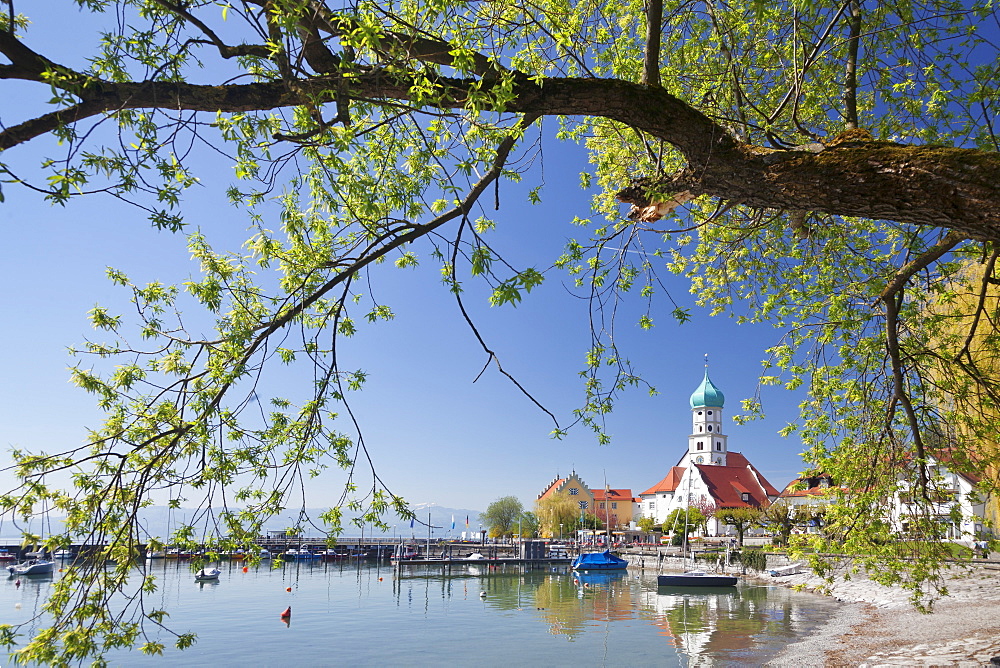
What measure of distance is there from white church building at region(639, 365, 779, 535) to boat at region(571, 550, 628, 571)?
2259cm

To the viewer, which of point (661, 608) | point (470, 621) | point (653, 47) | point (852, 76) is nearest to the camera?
point (653, 47)

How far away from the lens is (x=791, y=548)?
6.48 meters

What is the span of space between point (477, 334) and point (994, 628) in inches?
864

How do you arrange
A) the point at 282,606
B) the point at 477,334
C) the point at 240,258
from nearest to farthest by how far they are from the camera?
the point at 477,334, the point at 240,258, the point at 282,606

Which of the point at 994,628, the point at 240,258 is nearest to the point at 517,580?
the point at 994,628

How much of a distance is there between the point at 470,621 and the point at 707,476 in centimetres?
5745

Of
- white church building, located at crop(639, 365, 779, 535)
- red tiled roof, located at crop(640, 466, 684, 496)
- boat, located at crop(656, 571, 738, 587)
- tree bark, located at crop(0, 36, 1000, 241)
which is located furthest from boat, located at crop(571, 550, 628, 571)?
tree bark, located at crop(0, 36, 1000, 241)

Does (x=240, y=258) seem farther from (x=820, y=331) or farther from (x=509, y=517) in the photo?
(x=509, y=517)

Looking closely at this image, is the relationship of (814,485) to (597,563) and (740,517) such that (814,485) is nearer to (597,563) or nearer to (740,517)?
(597,563)

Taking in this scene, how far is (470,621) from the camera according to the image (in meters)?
31.1

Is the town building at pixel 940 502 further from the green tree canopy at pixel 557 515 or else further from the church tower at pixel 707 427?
the church tower at pixel 707 427

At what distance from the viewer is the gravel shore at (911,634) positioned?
54.5 feet

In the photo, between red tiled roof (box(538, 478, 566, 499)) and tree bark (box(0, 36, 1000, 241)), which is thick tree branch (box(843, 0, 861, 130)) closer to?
tree bark (box(0, 36, 1000, 241))

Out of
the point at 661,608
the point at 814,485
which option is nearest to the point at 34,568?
the point at 661,608
